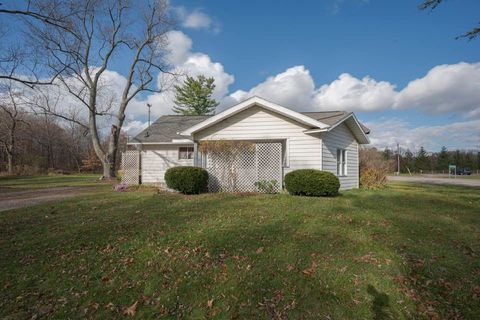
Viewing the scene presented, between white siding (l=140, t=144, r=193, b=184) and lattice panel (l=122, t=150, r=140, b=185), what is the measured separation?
2.37ft

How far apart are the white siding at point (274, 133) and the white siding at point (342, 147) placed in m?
0.63

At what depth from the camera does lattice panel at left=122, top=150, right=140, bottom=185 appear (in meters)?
16.8

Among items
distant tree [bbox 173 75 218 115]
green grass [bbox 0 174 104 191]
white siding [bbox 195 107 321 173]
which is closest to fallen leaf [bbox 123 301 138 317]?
white siding [bbox 195 107 321 173]

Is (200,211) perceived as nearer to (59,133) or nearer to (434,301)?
(434,301)

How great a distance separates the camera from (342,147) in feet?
46.6

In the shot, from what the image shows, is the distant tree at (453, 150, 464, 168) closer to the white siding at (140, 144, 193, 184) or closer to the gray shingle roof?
the gray shingle roof

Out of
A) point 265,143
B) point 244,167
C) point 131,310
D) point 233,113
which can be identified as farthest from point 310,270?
point 233,113

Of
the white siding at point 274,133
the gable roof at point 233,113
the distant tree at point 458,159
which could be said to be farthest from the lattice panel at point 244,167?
the distant tree at point 458,159

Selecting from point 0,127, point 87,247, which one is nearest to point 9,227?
point 87,247

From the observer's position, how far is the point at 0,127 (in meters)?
33.8

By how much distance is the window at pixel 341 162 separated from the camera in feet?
45.6

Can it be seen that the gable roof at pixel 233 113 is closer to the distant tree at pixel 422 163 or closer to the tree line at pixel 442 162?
the tree line at pixel 442 162

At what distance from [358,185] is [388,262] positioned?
11989 millimetres

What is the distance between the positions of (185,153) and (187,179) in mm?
6381
